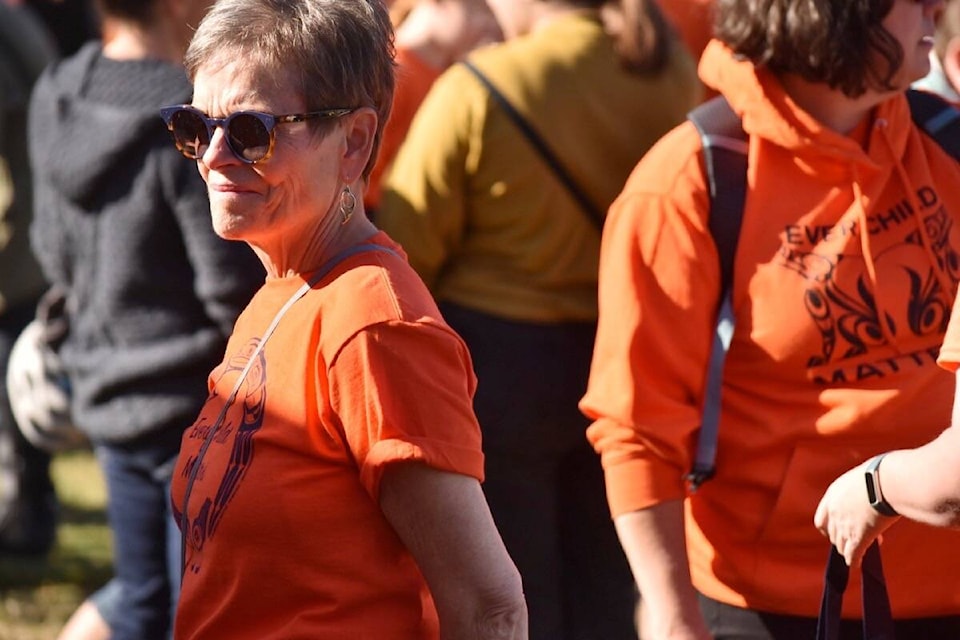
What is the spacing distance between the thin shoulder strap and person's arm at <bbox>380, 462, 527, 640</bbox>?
5.08 ft

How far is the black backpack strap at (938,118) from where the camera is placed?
2832 mm

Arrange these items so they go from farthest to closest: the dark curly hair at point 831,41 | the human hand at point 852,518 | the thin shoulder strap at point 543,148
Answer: the thin shoulder strap at point 543,148
the dark curly hair at point 831,41
the human hand at point 852,518

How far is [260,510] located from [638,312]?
34.3 inches

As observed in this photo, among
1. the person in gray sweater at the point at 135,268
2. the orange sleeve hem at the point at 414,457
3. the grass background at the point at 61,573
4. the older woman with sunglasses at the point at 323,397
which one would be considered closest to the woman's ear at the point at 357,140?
the older woman with sunglasses at the point at 323,397

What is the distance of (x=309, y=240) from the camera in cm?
219

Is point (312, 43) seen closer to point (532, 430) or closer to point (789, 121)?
point (789, 121)

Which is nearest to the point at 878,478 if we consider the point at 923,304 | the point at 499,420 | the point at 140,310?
the point at 923,304

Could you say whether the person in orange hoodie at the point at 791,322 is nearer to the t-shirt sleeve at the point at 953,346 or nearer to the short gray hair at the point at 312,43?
the t-shirt sleeve at the point at 953,346

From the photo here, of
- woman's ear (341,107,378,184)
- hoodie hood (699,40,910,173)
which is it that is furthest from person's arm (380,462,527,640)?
hoodie hood (699,40,910,173)

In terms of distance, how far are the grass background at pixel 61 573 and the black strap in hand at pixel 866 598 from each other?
3.47 m

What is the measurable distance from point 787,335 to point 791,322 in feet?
0.07

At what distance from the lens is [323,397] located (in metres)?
2.04

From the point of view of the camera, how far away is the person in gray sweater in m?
3.51

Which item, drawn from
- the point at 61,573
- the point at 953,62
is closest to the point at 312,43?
the point at 953,62
